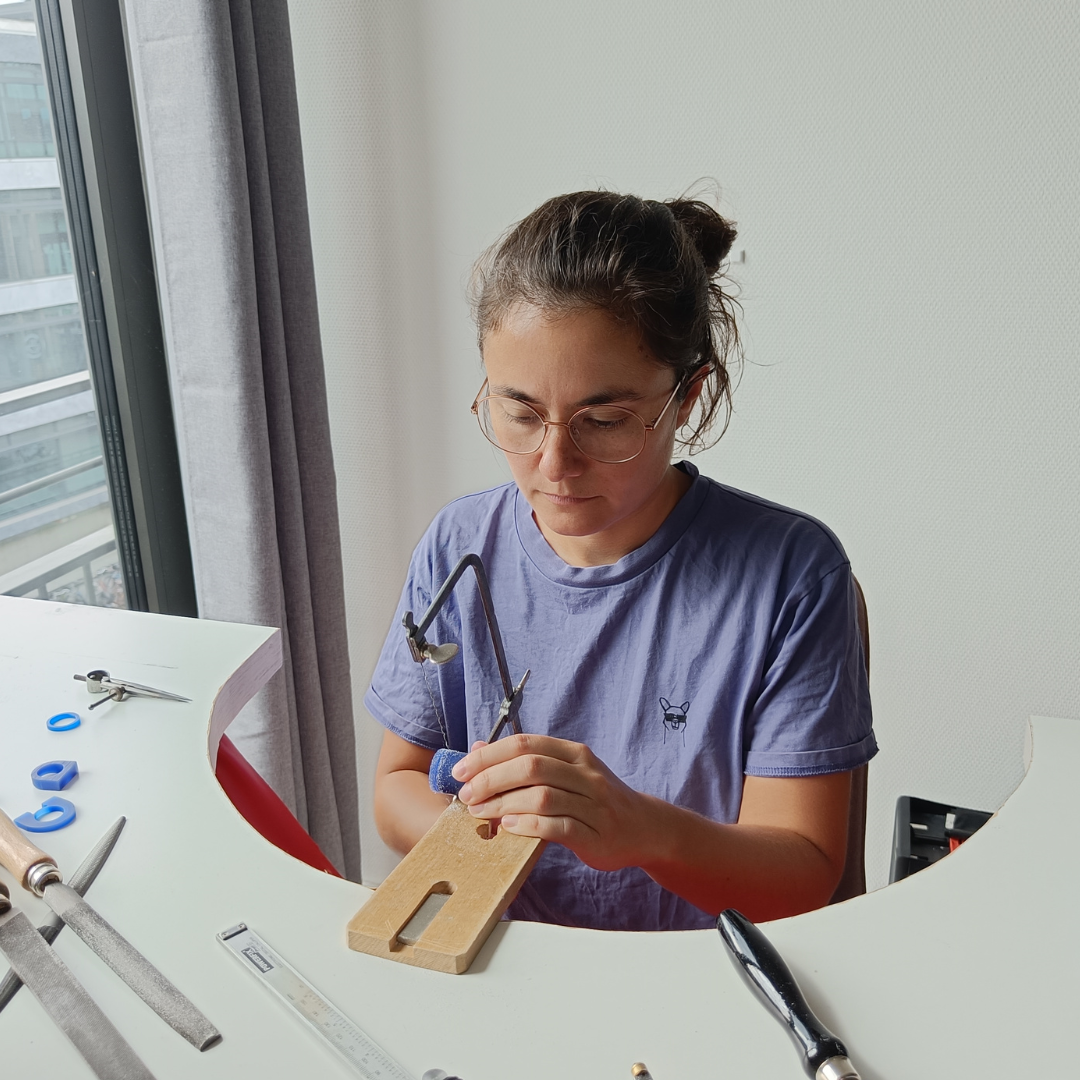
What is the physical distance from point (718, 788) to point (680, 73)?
1.30 meters

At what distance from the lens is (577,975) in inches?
31.0

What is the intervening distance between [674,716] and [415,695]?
1.09ft

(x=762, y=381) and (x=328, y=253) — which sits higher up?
(x=328, y=253)

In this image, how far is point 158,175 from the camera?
173 cm

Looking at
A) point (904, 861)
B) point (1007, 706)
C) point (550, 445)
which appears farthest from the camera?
point (1007, 706)

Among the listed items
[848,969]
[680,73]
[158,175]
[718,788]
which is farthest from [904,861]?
[158,175]

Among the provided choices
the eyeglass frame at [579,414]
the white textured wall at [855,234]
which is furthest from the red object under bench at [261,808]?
the white textured wall at [855,234]

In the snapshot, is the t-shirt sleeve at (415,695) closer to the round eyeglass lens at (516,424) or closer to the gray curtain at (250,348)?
the round eyeglass lens at (516,424)

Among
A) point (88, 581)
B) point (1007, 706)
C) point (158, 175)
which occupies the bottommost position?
point (1007, 706)

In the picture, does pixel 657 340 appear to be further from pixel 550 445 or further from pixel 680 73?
pixel 680 73

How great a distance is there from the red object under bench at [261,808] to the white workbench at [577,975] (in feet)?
0.96

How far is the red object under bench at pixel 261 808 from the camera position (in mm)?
1319

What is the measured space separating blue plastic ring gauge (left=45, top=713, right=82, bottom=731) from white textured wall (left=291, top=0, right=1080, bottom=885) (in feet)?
3.96

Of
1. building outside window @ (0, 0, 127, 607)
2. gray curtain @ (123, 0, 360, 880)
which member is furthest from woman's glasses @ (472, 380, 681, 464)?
building outside window @ (0, 0, 127, 607)
